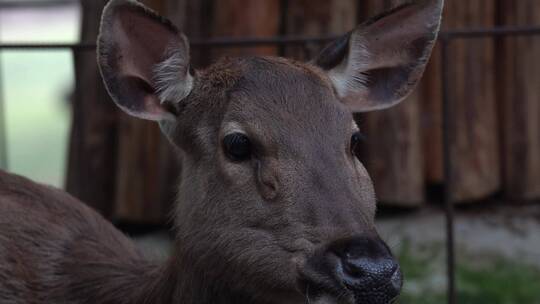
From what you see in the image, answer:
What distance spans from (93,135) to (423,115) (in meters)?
2.86

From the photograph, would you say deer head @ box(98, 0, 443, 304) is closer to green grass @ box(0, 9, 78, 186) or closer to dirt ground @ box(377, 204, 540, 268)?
dirt ground @ box(377, 204, 540, 268)

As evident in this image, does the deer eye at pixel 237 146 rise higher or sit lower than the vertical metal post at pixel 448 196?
higher

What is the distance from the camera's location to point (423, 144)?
10.1m

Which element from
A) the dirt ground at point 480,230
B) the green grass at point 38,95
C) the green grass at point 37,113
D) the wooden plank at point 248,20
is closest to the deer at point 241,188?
the wooden plank at point 248,20

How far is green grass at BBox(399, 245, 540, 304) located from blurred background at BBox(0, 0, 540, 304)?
1 cm

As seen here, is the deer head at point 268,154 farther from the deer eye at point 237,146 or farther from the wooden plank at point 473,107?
the wooden plank at point 473,107

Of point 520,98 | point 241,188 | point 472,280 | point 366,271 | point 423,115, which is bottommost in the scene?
point 472,280

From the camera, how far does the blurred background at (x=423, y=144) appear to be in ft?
32.1

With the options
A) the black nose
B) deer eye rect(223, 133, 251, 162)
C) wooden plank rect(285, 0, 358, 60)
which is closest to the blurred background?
wooden plank rect(285, 0, 358, 60)

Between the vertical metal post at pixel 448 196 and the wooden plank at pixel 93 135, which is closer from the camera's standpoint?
the vertical metal post at pixel 448 196

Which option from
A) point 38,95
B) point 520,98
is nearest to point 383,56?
point 520,98

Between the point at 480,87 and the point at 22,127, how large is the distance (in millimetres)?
11522

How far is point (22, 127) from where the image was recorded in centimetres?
1989

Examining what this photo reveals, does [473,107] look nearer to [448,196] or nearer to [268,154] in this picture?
[448,196]
